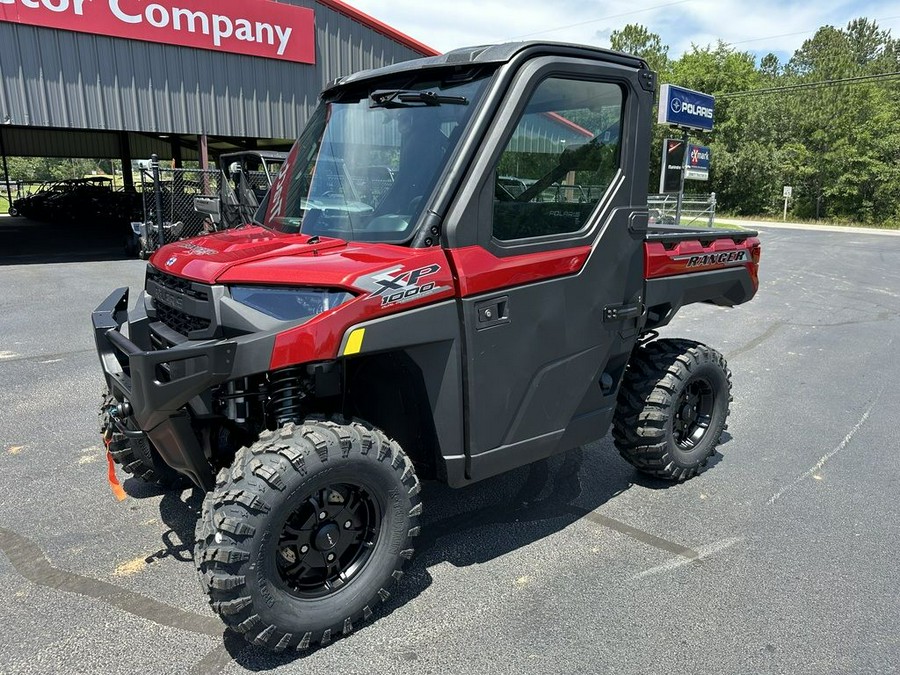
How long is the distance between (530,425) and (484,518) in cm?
84

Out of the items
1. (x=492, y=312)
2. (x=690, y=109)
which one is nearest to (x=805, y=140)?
(x=690, y=109)

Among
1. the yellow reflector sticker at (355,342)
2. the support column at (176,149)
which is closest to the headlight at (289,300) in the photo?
the yellow reflector sticker at (355,342)

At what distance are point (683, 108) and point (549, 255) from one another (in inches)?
752

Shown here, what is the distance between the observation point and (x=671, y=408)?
390 cm

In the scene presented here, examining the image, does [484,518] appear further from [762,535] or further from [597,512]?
[762,535]

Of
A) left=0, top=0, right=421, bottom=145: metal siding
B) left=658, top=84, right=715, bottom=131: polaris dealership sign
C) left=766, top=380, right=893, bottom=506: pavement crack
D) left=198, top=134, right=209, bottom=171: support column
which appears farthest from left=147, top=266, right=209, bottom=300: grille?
left=658, top=84, right=715, bottom=131: polaris dealership sign

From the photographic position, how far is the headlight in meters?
2.49

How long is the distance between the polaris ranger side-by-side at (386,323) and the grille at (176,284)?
0.01 m

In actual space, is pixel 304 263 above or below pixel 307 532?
above

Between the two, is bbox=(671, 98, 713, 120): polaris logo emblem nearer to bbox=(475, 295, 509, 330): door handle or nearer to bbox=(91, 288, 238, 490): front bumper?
bbox=(475, 295, 509, 330): door handle

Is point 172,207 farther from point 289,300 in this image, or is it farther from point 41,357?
point 289,300

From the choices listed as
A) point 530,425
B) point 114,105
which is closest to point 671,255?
point 530,425

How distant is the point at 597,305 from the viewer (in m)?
3.25

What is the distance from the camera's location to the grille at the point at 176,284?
2688 mm
